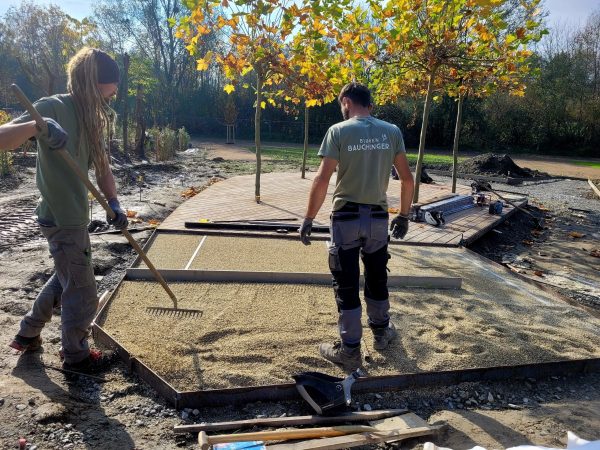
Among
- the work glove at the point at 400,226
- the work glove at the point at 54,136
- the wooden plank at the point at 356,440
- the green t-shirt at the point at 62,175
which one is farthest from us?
the work glove at the point at 400,226

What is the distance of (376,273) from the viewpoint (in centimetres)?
353

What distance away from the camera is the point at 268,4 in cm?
680

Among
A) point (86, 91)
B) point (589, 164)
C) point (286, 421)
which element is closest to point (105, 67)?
point (86, 91)

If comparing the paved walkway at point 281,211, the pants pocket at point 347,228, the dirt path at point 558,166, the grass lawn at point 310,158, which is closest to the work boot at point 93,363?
the pants pocket at point 347,228

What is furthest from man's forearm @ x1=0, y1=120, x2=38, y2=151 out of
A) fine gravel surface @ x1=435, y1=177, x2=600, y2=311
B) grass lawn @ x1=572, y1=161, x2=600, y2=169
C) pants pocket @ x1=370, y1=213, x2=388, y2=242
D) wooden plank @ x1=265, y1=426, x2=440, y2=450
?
grass lawn @ x1=572, y1=161, x2=600, y2=169

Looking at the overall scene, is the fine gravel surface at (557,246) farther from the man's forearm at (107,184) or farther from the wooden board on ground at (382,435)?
the man's forearm at (107,184)

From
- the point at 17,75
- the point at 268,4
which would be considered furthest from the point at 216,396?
the point at 17,75

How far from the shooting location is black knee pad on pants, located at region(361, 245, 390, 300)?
137 inches

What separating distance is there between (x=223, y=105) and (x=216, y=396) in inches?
1148

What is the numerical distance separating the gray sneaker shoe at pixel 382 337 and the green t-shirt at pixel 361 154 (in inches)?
38.1

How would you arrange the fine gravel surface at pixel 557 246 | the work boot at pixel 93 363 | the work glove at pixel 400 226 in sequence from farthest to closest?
the fine gravel surface at pixel 557 246 < the work glove at pixel 400 226 < the work boot at pixel 93 363

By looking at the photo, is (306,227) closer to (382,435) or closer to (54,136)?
(382,435)

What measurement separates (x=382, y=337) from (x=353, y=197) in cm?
109

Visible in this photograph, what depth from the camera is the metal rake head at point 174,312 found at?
3.99 metres
